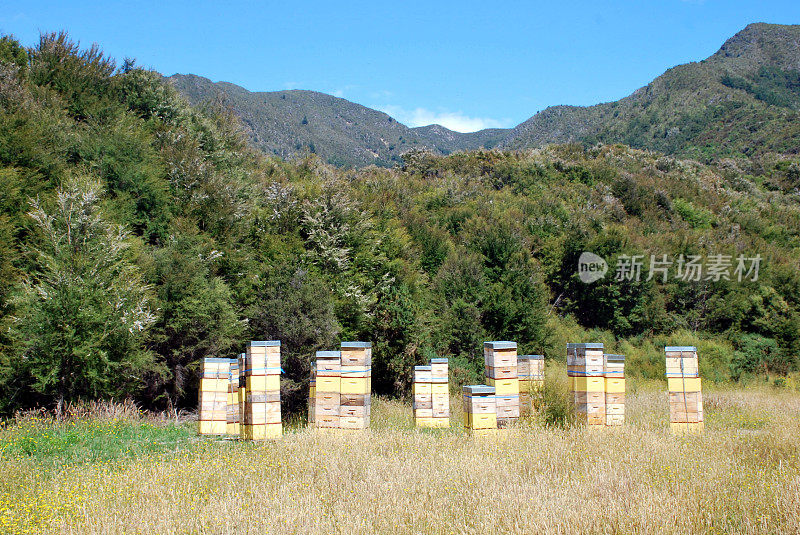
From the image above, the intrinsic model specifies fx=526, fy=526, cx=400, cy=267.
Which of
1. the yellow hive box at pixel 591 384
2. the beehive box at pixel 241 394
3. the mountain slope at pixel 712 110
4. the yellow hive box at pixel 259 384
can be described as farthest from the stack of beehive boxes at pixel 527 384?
the mountain slope at pixel 712 110

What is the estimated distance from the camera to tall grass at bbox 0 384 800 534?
591 centimetres

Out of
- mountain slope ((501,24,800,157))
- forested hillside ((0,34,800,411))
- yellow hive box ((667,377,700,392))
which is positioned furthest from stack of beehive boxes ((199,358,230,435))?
mountain slope ((501,24,800,157))

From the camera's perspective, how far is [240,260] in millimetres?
23703

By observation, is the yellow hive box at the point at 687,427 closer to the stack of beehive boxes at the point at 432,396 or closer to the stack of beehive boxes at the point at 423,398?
the stack of beehive boxes at the point at 432,396

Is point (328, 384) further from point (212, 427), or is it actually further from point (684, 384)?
point (684, 384)

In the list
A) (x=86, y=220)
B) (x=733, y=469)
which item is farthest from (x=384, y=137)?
(x=733, y=469)

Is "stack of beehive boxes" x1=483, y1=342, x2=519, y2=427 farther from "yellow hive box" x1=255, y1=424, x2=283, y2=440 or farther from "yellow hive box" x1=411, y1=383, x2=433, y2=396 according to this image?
"yellow hive box" x1=255, y1=424, x2=283, y2=440

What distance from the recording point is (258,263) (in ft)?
79.0

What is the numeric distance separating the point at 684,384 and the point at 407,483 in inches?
281

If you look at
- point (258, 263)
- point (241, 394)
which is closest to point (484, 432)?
point (241, 394)

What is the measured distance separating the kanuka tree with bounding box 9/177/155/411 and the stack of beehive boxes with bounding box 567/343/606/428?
13.2 m

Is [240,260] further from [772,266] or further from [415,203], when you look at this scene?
[772,266]

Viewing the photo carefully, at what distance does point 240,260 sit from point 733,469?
20.3m

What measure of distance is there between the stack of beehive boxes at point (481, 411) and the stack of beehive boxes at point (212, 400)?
5.95 m
